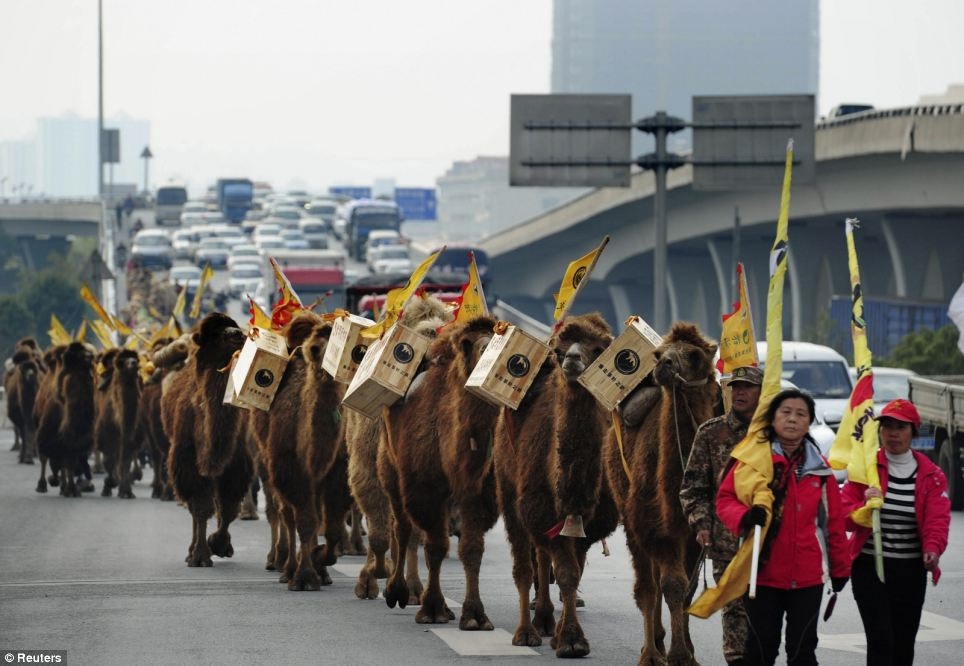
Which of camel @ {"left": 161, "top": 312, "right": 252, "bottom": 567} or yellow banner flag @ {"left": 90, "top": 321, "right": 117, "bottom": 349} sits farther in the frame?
yellow banner flag @ {"left": 90, "top": 321, "right": 117, "bottom": 349}

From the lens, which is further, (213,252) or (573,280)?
(213,252)

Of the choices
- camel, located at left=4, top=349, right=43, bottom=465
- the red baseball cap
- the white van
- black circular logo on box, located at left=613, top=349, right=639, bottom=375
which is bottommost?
camel, located at left=4, top=349, right=43, bottom=465

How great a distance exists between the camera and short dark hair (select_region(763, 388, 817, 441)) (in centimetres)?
948

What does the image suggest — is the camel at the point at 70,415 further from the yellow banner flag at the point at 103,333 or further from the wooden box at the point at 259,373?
the wooden box at the point at 259,373

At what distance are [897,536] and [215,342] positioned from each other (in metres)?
8.92

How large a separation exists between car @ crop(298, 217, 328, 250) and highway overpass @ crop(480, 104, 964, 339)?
42.5ft

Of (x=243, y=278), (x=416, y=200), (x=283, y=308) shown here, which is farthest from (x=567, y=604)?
(x=416, y=200)

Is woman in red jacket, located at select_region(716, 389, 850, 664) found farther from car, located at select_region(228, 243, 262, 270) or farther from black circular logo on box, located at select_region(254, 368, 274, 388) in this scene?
car, located at select_region(228, 243, 262, 270)

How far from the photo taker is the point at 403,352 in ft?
47.2

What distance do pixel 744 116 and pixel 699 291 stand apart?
52333mm

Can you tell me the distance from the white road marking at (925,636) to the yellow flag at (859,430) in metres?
2.08

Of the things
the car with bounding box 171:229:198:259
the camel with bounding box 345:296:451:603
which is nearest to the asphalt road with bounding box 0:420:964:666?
the camel with bounding box 345:296:451:603

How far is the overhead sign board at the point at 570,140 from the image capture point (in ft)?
116

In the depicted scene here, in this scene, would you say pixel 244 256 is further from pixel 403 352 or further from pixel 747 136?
pixel 403 352
